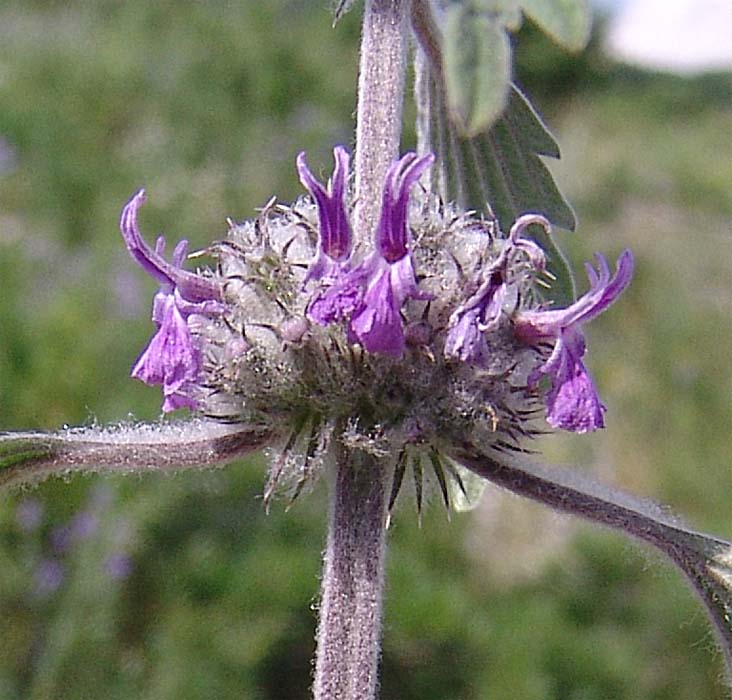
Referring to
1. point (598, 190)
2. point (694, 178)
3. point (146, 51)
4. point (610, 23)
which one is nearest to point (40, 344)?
point (146, 51)

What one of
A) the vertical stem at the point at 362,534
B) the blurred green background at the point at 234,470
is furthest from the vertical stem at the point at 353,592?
the blurred green background at the point at 234,470

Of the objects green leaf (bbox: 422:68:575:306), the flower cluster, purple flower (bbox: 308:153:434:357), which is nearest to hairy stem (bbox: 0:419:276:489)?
the flower cluster

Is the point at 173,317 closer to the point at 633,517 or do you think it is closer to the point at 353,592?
the point at 353,592

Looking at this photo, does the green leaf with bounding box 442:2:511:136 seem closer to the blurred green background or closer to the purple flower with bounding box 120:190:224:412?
the purple flower with bounding box 120:190:224:412

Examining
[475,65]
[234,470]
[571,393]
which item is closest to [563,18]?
[475,65]

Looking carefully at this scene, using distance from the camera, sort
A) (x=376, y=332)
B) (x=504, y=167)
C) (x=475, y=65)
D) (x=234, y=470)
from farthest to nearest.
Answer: (x=234, y=470), (x=504, y=167), (x=376, y=332), (x=475, y=65)

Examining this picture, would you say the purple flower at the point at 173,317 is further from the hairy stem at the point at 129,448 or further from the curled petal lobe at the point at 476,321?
the curled petal lobe at the point at 476,321
